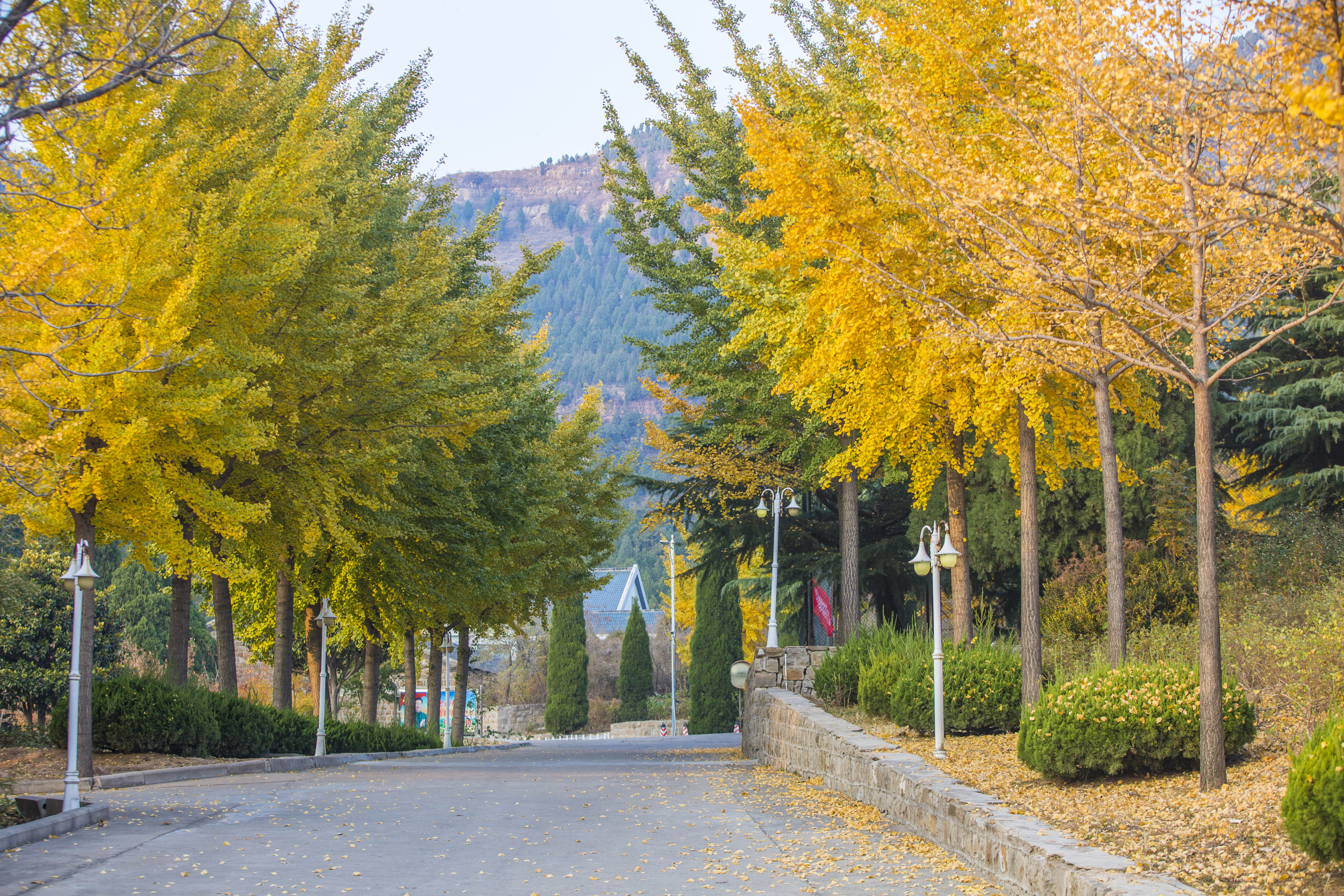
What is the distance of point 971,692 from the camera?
1184cm

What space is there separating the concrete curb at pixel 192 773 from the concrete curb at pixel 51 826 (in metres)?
0.06

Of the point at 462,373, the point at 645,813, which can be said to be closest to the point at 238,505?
the point at 462,373

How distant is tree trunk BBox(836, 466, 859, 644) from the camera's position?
18.7m

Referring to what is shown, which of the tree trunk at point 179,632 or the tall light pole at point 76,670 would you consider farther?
the tree trunk at point 179,632

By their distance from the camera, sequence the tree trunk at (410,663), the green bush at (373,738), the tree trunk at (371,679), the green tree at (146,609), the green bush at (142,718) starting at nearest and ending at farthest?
the green bush at (142,718) → the green bush at (373,738) → the tree trunk at (371,679) → the tree trunk at (410,663) → the green tree at (146,609)

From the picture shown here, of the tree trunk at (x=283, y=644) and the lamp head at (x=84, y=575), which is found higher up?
the lamp head at (x=84, y=575)

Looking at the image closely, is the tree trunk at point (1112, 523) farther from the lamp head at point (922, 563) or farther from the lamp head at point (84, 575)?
the lamp head at point (84, 575)

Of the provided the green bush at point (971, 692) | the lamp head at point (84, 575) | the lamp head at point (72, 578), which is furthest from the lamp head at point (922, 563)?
the lamp head at point (72, 578)

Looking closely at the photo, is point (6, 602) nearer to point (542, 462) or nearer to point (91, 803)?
point (91, 803)

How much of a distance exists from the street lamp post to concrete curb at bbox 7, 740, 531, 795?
32 centimetres

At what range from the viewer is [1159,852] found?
5.90 meters

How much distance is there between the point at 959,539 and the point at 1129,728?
649cm

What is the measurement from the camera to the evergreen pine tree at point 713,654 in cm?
4222

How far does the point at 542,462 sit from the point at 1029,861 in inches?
680
